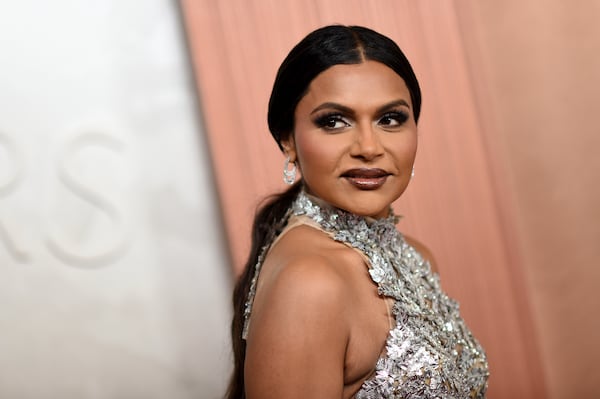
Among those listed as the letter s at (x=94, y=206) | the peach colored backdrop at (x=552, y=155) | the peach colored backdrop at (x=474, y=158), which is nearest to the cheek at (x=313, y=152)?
the peach colored backdrop at (x=474, y=158)

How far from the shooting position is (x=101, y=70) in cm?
412

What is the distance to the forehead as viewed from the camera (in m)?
1.84

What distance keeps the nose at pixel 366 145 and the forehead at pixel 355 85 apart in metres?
0.06

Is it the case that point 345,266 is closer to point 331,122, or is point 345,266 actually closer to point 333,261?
point 333,261

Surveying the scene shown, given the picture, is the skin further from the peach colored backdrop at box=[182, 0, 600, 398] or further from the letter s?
the letter s

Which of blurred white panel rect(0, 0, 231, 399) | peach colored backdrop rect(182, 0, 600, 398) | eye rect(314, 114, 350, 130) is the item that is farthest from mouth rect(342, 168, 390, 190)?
blurred white panel rect(0, 0, 231, 399)

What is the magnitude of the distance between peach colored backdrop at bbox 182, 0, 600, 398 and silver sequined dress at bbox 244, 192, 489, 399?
1.48m

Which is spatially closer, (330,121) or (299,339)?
(299,339)

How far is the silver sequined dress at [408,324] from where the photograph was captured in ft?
5.86

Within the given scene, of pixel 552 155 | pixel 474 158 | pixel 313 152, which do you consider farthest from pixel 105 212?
pixel 313 152

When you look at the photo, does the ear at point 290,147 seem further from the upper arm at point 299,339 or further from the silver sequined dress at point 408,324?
the upper arm at point 299,339

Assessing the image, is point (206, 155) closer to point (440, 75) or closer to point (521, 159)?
point (440, 75)

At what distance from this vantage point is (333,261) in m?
1.76

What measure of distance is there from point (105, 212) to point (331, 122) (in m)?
2.53
